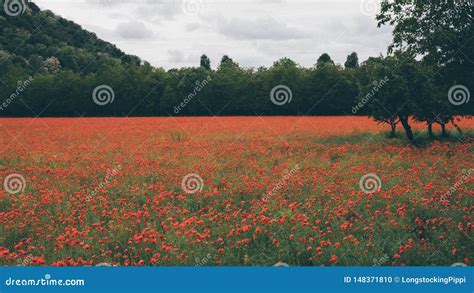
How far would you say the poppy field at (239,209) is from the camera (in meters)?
6.54

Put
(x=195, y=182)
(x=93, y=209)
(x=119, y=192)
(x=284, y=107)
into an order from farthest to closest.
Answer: (x=284, y=107) < (x=195, y=182) < (x=119, y=192) < (x=93, y=209)

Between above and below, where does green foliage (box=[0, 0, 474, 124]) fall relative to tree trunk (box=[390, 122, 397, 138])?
above

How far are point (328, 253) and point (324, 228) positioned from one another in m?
1.26

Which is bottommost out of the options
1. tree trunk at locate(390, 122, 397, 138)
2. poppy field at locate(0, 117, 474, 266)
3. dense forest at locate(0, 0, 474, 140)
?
poppy field at locate(0, 117, 474, 266)

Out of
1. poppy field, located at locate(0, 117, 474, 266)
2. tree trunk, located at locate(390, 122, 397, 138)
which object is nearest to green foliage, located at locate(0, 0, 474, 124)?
tree trunk, located at locate(390, 122, 397, 138)

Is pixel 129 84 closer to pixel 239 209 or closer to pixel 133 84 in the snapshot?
pixel 133 84

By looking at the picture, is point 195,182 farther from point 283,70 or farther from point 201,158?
point 283,70

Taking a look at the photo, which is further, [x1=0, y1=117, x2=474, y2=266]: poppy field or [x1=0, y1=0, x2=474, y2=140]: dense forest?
[x1=0, y1=0, x2=474, y2=140]: dense forest

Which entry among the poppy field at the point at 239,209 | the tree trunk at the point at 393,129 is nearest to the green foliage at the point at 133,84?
the tree trunk at the point at 393,129

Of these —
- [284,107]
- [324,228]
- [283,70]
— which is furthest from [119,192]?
[283,70]

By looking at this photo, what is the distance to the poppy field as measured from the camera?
6543mm

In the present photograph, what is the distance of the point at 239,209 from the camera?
342 inches

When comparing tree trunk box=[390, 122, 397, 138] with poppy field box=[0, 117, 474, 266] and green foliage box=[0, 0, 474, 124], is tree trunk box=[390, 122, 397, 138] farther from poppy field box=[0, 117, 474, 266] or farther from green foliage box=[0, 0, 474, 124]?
green foliage box=[0, 0, 474, 124]

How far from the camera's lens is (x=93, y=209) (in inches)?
342
